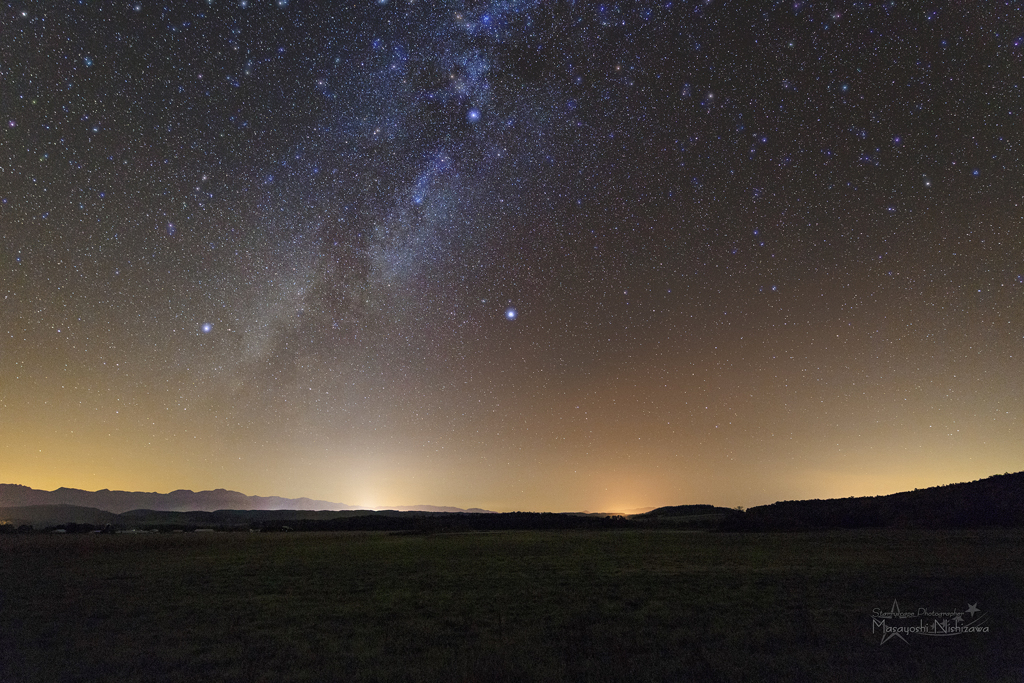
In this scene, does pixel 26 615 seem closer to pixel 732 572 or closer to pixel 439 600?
pixel 439 600

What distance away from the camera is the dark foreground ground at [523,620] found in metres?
10.0

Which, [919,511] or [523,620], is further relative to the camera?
[919,511]

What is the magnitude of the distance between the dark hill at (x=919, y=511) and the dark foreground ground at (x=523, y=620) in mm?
22210

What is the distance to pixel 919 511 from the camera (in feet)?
149

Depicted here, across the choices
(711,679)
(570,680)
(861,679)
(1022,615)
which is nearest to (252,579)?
(570,680)

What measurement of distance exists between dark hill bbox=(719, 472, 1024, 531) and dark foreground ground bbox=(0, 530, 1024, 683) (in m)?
22.2

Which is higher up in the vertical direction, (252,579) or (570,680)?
(570,680)

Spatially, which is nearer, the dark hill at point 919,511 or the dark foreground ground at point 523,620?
the dark foreground ground at point 523,620

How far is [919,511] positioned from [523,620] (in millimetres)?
48520

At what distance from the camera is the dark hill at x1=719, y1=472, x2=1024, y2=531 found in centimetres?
4159

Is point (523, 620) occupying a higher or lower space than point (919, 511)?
higher

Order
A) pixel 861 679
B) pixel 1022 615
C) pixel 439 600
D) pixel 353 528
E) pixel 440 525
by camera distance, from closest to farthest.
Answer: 1. pixel 861 679
2. pixel 1022 615
3. pixel 439 600
4. pixel 440 525
5. pixel 353 528

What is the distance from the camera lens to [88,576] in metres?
22.2

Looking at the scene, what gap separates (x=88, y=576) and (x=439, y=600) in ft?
55.8
